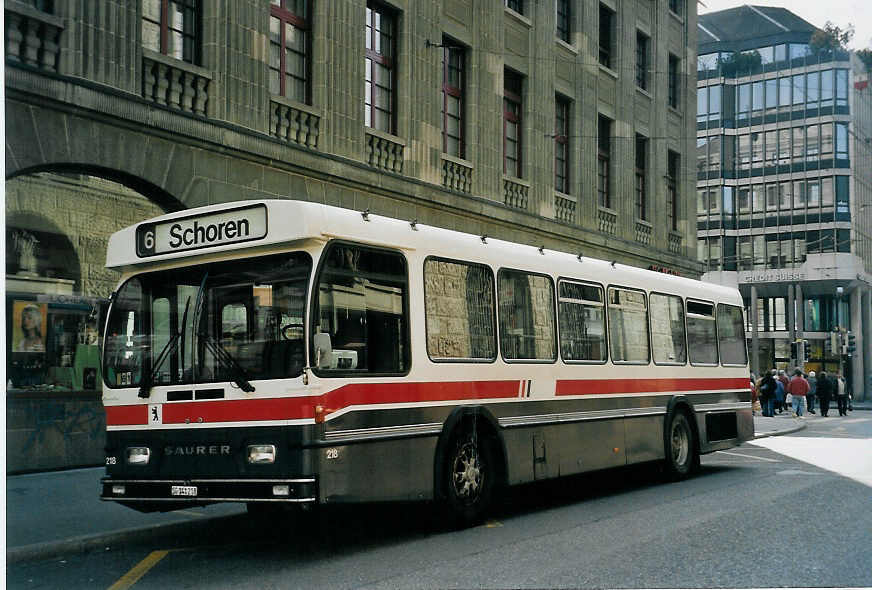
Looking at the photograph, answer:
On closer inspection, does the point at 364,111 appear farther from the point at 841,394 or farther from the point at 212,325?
the point at 841,394

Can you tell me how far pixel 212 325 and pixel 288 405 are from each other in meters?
1.03

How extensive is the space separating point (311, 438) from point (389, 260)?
1887 mm

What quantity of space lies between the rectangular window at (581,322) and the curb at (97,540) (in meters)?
4.37

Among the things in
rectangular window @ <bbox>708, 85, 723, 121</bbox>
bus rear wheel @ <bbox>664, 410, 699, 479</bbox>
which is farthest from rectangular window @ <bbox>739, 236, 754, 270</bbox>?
bus rear wheel @ <bbox>664, 410, 699, 479</bbox>

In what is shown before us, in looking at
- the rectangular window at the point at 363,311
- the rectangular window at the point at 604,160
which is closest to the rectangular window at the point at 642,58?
the rectangular window at the point at 604,160

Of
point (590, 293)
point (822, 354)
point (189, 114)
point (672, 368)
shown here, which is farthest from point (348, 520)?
point (822, 354)

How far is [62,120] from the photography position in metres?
13.4

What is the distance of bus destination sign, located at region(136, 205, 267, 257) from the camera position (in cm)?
873

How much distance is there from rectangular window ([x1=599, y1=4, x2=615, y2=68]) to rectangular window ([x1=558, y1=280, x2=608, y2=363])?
18161mm

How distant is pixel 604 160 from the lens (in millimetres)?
29516

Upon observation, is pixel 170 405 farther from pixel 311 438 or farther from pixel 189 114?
pixel 189 114

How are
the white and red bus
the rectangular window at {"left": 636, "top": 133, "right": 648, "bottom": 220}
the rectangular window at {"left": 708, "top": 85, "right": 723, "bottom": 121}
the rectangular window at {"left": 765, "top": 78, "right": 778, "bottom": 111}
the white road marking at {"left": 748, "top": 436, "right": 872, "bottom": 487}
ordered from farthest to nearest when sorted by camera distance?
1. the rectangular window at {"left": 708, "top": 85, "right": 723, "bottom": 121}
2. the rectangular window at {"left": 765, "top": 78, "right": 778, "bottom": 111}
3. the rectangular window at {"left": 636, "top": 133, "right": 648, "bottom": 220}
4. the white road marking at {"left": 748, "top": 436, "right": 872, "bottom": 487}
5. the white and red bus

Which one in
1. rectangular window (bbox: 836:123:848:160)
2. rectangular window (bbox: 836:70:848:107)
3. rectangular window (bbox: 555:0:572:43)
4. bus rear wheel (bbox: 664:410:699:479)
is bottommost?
bus rear wheel (bbox: 664:410:699:479)

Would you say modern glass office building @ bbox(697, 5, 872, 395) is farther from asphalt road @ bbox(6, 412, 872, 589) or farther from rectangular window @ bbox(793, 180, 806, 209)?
asphalt road @ bbox(6, 412, 872, 589)
